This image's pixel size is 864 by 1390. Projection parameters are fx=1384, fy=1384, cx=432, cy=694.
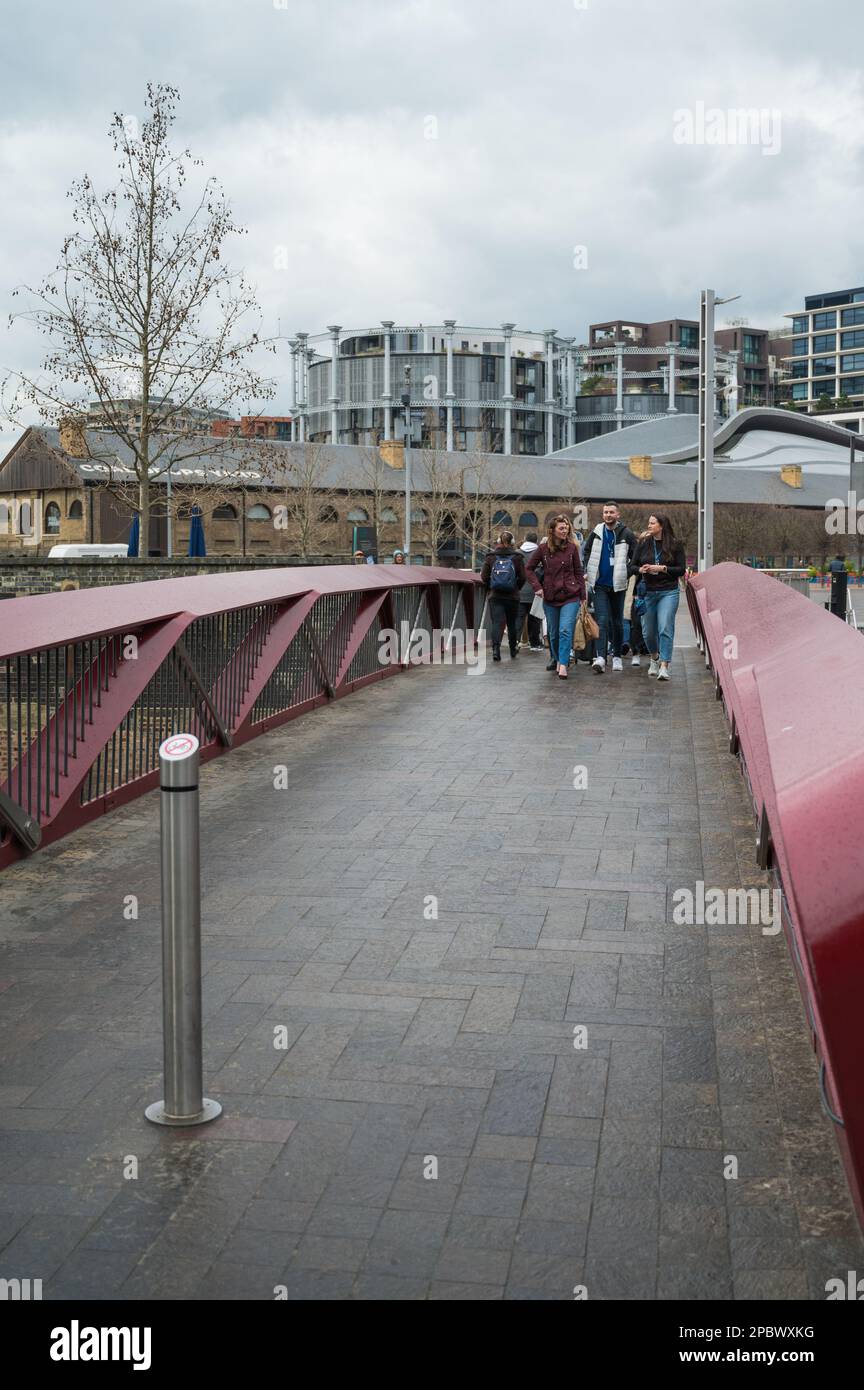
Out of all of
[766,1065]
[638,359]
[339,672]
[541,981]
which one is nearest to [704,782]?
[541,981]

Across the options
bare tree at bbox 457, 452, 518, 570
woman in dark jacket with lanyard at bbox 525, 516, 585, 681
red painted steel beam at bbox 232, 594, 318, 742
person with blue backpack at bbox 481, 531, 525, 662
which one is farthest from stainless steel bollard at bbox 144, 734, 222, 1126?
bare tree at bbox 457, 452, 518, 570

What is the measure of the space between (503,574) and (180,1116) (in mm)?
11729

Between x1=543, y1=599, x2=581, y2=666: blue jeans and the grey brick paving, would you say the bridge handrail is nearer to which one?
the grey brick paving

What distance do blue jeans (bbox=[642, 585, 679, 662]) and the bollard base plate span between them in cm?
976

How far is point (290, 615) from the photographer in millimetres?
10250

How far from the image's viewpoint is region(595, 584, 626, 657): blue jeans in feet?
46.8

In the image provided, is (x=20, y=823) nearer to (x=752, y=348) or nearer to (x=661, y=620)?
(x=661, y=620)

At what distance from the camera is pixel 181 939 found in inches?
141

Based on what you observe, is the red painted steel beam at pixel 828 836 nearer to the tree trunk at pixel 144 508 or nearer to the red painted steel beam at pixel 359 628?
the red painted steel beam at pixel 359 628

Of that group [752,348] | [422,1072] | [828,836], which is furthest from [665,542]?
[752,348]

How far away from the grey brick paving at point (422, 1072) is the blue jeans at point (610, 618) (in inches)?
281

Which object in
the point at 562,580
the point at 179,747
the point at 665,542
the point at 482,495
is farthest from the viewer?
the point at 482,495
